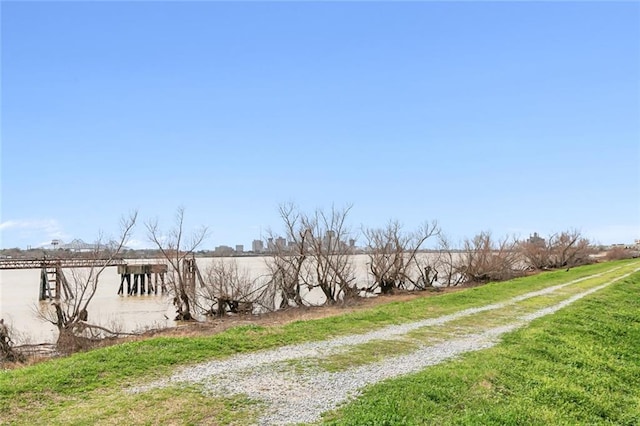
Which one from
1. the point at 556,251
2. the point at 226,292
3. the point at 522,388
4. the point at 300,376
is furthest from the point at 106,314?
the point at 556,251

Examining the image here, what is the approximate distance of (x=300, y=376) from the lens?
318 inches

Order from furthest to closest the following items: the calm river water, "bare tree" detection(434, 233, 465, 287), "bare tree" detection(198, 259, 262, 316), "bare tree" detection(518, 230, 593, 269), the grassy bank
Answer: "bare tree" detection(518, 230, 593, 269)
"bare tree" detection(434, 233, 465, 287)
"bare tree" detection(198, 259, 262, 316)
the calm river water
the grassy bank

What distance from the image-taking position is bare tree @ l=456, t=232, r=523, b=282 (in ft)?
120

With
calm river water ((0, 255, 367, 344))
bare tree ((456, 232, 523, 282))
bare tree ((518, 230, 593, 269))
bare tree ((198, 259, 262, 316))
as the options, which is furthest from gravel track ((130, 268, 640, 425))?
bare tree ((518, 230, 593, 269))

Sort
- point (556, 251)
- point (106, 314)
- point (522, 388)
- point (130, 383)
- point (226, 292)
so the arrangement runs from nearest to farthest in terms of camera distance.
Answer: point (130, 383) → point (522, 388) → point (226, 292) → point (106, 314) → point (556, 251)

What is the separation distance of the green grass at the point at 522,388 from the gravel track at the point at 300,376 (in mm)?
357

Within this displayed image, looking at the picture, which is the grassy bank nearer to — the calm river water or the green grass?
the green grass

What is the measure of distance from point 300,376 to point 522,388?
367cm

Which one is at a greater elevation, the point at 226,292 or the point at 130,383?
the point at 226,292

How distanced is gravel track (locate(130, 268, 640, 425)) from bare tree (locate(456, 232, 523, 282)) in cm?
2585

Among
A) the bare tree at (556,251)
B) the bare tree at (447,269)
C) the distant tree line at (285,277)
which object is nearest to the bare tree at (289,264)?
the distant tree line at (285,277)

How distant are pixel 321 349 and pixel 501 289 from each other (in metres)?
16.3

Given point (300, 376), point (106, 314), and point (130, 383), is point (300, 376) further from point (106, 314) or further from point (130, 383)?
point (106, 314)

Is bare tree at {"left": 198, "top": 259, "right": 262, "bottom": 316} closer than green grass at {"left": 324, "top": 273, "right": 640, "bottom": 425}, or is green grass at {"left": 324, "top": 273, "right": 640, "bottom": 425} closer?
green grass at {"left": 324, "top": 273, "right": 640, "bottom": 425}
